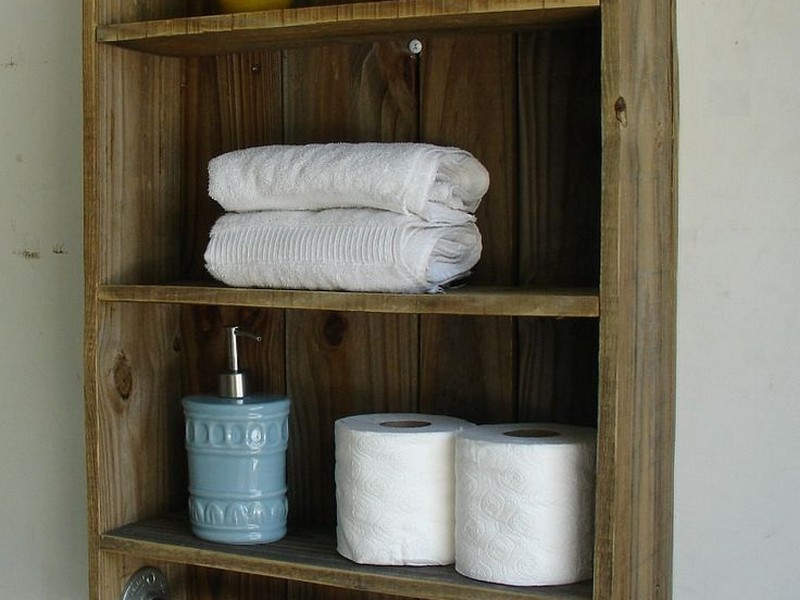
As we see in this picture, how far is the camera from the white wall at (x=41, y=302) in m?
1.27

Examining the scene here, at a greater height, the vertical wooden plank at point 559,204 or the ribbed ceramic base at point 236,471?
the vertical wooden plank at point 559,204

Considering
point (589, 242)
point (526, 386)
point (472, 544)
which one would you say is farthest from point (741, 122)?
point (472, 544)

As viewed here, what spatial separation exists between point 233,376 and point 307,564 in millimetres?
194

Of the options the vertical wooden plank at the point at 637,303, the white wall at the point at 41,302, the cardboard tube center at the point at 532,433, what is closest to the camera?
the vertical wooden plank at the point at 637,303

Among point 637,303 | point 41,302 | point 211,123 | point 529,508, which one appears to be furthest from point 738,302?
point 41,302

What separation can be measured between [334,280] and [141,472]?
1.07ft

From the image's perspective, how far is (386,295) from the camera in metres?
0.93

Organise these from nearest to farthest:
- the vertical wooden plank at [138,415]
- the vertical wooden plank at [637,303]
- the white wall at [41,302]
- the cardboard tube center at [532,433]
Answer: the vertical wooden plank at [637,303], the cardboard tube center at [532,433], the vertical wooden plank at [138,415], the white wall at [41,302]

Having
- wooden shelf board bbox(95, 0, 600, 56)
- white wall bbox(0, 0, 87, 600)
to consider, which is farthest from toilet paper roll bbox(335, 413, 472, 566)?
white wall bbox(0, 0, 87, 600)

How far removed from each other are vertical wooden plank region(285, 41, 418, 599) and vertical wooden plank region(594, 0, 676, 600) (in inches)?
9.6

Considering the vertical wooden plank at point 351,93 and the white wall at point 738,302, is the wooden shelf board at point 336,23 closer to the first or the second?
the vertical wooden plank at point 351,93

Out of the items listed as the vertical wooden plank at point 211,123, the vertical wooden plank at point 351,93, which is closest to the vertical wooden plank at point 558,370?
the vertical wooden plank at point 351,93

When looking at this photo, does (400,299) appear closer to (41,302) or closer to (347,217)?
(347,217)

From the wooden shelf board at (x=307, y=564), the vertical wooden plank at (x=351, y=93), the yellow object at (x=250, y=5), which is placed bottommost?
the wooden shelf board at (x=307, y=564)
